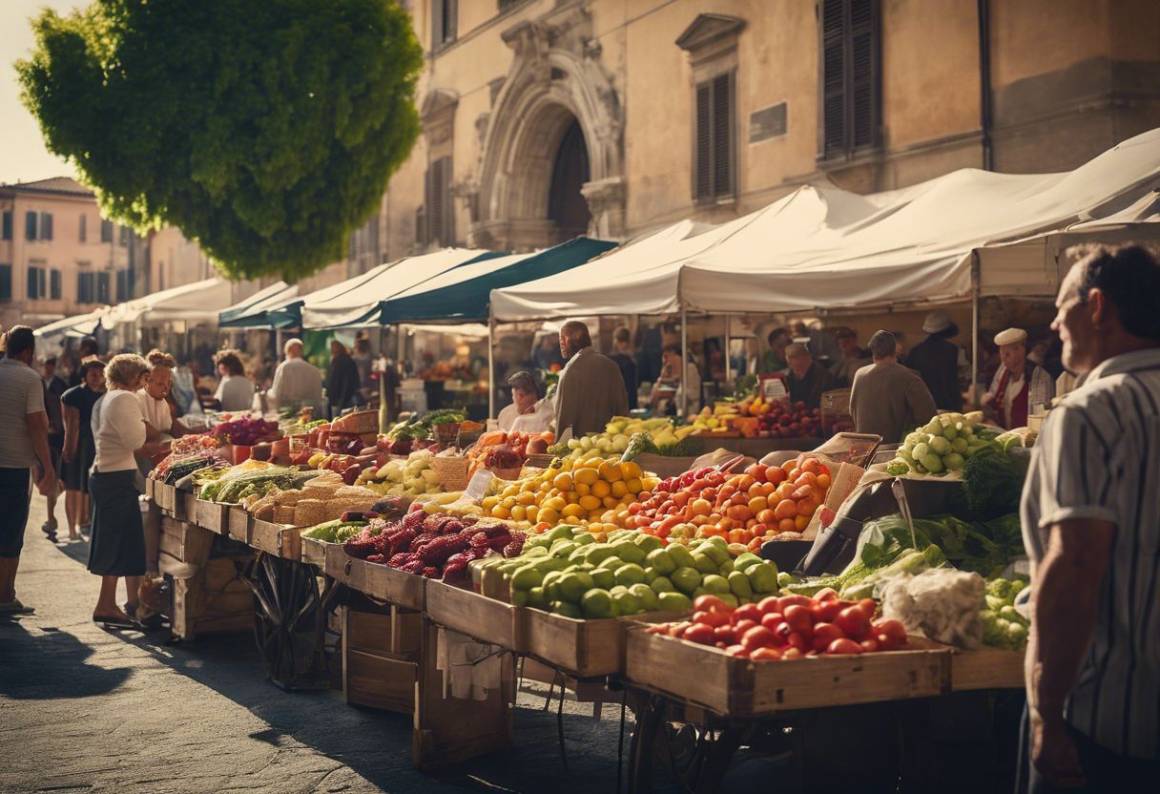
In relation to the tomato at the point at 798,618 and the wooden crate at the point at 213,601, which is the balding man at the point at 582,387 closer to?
the wooden crate at the point at 213,601

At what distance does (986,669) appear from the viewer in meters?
4.12

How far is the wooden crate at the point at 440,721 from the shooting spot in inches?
228

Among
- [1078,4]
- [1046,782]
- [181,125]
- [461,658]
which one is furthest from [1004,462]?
[181,125]

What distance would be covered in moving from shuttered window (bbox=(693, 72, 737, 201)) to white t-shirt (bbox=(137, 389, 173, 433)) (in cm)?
994

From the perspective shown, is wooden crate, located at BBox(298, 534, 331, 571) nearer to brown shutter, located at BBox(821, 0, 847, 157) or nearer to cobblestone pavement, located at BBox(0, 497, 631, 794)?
cobblestone pavement, located at BBox(0, 497, 631, 794)

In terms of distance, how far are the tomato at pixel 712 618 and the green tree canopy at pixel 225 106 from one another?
67.2 ft

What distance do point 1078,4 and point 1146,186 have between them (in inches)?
220

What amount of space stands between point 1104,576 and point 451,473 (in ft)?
21.3

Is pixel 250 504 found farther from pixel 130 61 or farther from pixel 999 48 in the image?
pixel 130 61

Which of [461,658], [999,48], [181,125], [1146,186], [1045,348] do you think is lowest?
[461,658]

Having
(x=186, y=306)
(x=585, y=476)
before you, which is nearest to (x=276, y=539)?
(x=585, y=476)

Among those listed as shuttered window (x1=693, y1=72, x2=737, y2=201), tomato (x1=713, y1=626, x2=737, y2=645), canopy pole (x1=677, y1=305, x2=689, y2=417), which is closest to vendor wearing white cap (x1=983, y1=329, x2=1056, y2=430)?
canopy pole (x1=677, y1=305, x2=689, y2=417)

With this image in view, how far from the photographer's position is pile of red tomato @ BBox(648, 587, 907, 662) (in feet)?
13.0

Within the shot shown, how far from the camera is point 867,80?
15453mm
